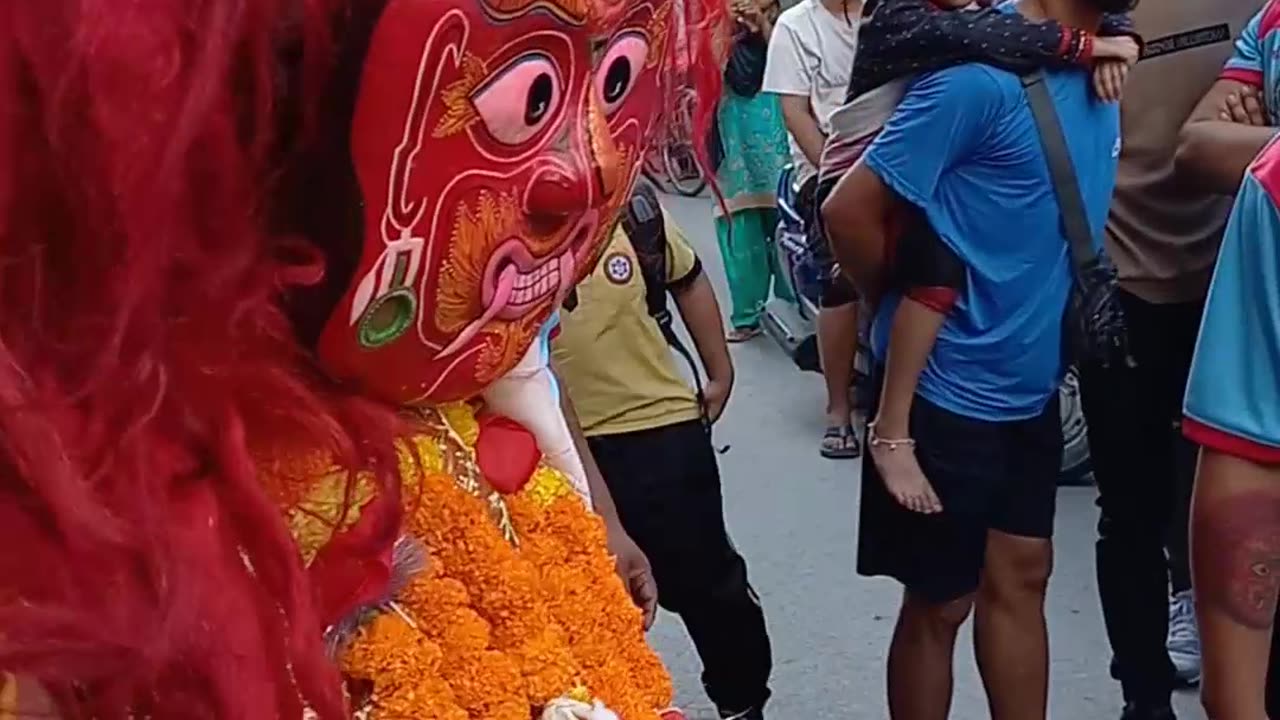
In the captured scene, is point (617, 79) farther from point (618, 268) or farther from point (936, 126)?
point (618, 268)

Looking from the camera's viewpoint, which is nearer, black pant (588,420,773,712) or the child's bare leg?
the child's bare leg

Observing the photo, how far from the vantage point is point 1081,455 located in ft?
14.0

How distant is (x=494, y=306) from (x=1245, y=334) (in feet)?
3.02

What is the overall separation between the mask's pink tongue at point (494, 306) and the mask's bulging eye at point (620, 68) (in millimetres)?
125

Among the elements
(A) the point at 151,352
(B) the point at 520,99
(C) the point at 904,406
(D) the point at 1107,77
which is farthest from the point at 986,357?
(A) the point at 151,352

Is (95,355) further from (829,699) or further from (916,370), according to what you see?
(829,699)

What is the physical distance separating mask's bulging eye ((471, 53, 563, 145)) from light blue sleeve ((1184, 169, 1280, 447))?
2.98 feet

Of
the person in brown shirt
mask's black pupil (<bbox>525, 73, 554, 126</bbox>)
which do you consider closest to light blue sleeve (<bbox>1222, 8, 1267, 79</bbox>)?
the person in brown shirt

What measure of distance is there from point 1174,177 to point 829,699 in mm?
1223

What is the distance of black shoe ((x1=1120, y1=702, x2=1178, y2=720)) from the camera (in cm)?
299

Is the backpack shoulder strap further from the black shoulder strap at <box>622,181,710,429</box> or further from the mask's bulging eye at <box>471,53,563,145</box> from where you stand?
the mask's bulging eye at <box>471,53,563,145</box>

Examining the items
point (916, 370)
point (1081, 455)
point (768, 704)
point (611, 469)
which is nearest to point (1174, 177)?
point (916, 370)

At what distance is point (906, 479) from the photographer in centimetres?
246

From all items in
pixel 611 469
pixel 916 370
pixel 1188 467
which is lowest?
pixel 1188 467
